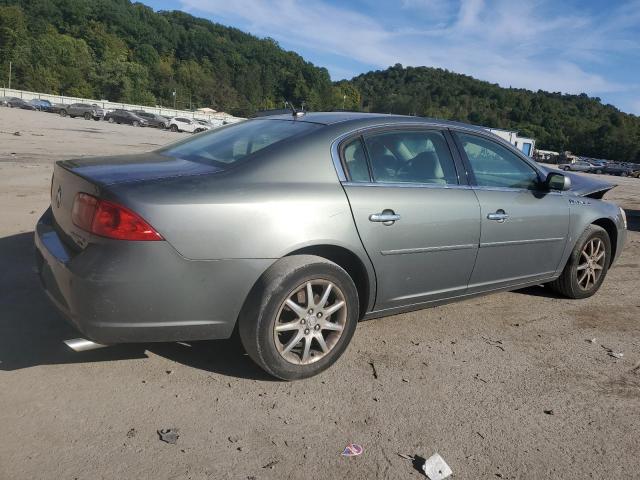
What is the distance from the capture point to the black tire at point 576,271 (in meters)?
4.87

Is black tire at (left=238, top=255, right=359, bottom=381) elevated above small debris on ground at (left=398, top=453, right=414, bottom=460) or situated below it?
above

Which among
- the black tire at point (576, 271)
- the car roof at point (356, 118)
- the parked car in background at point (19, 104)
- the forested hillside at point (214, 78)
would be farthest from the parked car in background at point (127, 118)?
the black tire at point (576, 271)

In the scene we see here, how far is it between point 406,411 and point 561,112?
14167 cm

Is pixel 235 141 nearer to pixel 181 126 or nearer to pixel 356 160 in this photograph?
pixel 356 160

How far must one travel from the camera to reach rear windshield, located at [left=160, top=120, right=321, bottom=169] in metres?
3.41

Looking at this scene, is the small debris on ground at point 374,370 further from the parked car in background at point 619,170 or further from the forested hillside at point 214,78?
the forested hillside at point 214,78

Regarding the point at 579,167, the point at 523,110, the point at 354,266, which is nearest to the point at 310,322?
the point at 354,266

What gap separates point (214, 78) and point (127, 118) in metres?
87.8

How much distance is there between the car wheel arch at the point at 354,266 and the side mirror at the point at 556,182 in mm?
1921

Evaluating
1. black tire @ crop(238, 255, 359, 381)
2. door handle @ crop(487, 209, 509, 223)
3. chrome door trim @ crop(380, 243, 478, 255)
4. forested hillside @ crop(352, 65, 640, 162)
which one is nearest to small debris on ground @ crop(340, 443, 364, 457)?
black tire @ crop(238, 255, 359, 381)

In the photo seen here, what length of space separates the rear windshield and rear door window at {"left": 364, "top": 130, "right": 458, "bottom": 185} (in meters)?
0.43

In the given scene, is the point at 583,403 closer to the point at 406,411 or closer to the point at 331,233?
the point at 406,411

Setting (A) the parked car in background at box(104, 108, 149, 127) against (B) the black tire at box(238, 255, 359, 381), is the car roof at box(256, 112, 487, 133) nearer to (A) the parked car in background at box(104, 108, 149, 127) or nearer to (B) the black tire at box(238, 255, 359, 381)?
(B) the black tire at box(238, 255, 359, 381)

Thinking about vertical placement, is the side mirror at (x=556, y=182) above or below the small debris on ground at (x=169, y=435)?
above
